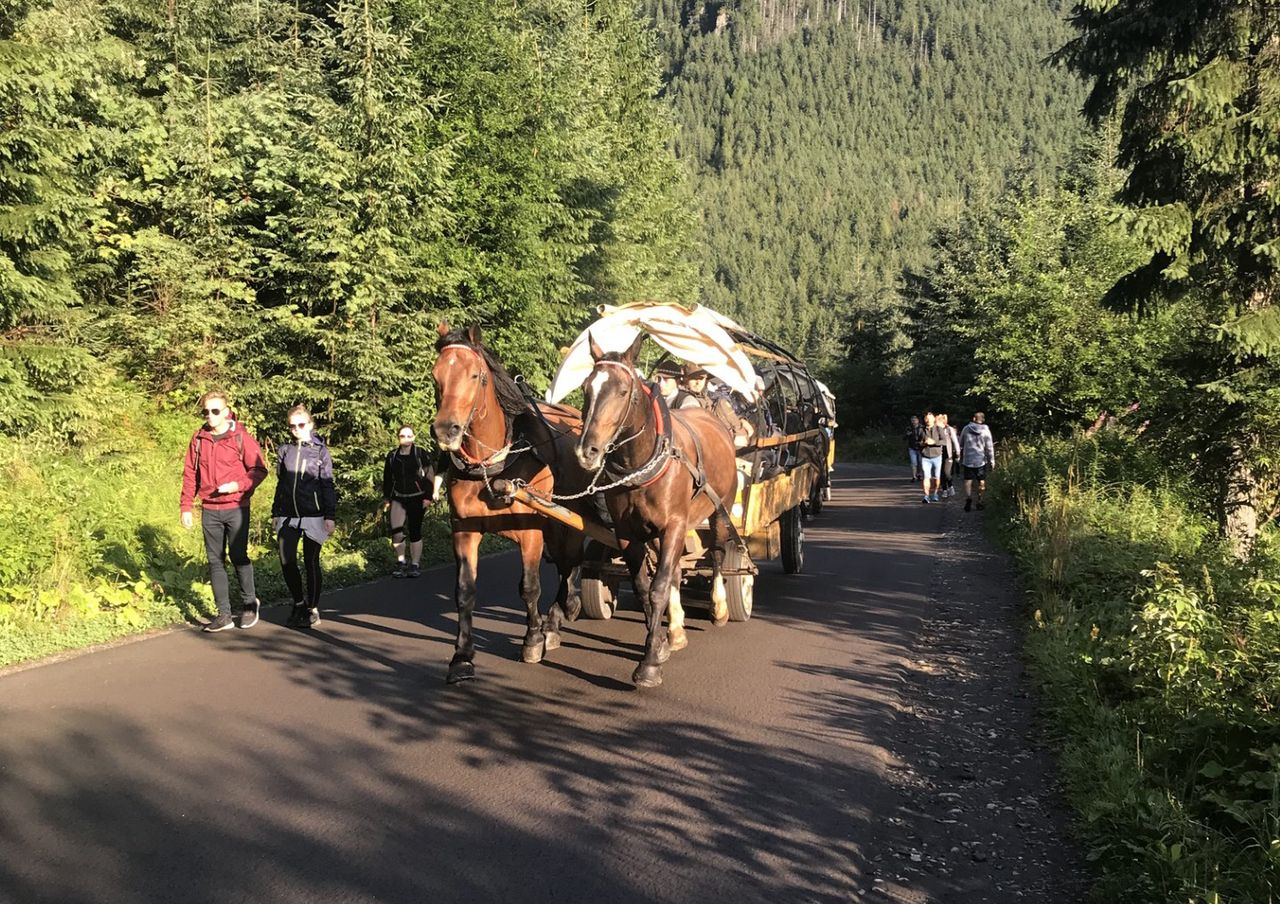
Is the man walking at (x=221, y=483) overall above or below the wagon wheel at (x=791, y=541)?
above

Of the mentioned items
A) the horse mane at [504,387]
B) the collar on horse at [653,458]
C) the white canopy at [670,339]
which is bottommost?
the collar on horse at [653,458]

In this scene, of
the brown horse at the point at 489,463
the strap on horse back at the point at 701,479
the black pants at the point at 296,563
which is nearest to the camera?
the brown horse at the point at 489,463

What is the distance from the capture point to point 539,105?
20.9 metres

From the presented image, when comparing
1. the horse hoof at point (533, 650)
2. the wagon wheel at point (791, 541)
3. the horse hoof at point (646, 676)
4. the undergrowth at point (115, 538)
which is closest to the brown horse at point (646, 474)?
the horse hoof at point (646, 676)

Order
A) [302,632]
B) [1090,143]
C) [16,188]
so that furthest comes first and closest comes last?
[1090,143]
[16,188]
[302,632]

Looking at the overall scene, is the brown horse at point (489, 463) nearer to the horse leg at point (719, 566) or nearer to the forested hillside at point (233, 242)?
the horse leg at point (719, 566)

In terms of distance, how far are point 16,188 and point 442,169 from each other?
6578 mm

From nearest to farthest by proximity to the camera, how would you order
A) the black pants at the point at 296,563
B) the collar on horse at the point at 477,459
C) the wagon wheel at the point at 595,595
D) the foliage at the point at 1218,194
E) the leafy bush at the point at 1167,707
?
the leafy bush at the point at 1167,707 < the collar on horse at the point at 477,459 < the black pants at the point at 296,563 < the wagon wheel at the point at 595,595 < the foliage at the point at 1218,194

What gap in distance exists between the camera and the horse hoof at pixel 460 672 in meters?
7.10

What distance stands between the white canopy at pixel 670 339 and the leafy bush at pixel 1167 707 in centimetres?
350

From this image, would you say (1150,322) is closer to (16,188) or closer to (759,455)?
(759,455)

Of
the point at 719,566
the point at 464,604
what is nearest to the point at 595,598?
the point at 719,566

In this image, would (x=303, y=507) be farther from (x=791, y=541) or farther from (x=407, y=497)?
(x=791, y=541)

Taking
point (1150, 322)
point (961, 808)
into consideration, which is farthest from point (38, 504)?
point (1150, 322)
